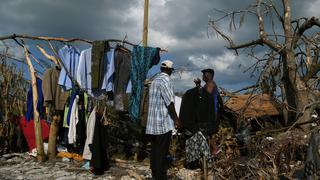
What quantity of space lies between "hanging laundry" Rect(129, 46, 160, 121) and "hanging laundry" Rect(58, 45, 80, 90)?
4.10 ft

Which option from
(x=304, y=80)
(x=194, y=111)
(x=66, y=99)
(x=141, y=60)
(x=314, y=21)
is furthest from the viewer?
(x=304, y=80)

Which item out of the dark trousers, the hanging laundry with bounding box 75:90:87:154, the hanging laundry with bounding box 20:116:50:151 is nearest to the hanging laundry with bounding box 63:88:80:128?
the hanging laundry with bounding box 75:90:87:154

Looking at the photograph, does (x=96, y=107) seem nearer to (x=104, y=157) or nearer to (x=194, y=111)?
(x=104, y=157)

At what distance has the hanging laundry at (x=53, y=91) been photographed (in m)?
8.71

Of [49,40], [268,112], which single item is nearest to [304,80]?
[268,112]

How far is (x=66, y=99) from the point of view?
8812mm

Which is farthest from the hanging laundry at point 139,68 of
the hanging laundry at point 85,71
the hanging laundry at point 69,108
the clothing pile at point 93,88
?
the hanging laundry at point 69,108

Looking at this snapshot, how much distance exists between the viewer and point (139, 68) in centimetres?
802

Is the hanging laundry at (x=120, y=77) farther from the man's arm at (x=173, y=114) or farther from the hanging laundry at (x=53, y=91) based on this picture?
the man's arm at (x=173, y=114)

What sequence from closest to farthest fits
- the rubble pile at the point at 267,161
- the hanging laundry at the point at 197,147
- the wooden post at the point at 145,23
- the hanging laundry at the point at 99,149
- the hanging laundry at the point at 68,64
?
the rubble pile at the point at 267,161, the hanging laundry at the point at 197,147, the hanging laundry at the point at 99,149, the hanging laundry at the point at 68,64, the wooden post at the point at 145,23

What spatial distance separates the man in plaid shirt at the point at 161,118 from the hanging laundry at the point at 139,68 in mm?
1427

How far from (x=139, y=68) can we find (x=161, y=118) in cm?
176

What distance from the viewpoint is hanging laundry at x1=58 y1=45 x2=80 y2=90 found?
27.8ft

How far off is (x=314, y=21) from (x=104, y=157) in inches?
219
